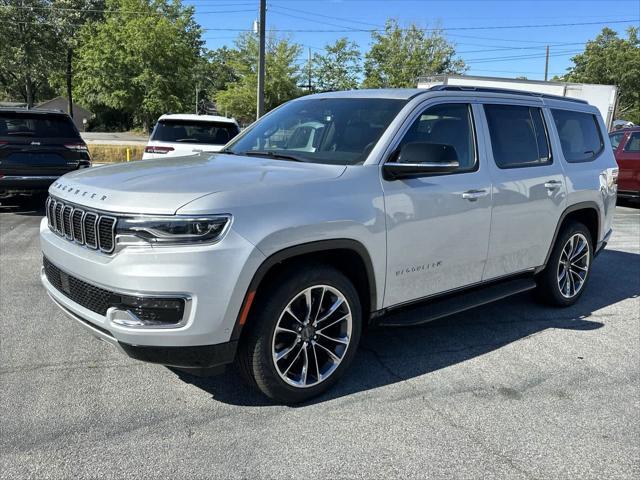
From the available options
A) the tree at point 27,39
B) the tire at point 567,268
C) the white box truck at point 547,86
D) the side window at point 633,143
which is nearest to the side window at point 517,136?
the tire at point 567,268

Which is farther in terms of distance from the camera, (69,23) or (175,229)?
(69,23)

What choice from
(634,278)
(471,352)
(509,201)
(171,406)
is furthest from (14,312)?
(634,278)

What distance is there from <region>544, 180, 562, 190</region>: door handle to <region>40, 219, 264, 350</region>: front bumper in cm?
296

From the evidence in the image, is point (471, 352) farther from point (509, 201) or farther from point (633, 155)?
point (633, 155)

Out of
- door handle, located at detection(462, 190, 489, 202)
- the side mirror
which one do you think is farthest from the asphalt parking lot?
the side mirror

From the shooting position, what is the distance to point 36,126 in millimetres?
8758

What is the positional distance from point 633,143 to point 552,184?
1011 cm

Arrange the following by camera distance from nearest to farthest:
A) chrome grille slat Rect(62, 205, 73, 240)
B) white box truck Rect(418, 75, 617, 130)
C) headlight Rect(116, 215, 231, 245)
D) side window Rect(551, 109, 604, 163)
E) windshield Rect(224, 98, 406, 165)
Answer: headlight Rect(116, 215, 231, 245), chrome grille slat Rect(62, 205, 73, 240), windshield Rect(224, 98, 406, 165), side window Rect(551, 109, 604, 163), white box truck Rect(418, 75, 617, 130)

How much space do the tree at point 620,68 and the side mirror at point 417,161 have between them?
56974 millimetres

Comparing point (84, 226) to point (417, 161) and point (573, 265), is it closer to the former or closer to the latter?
point (417, 161)

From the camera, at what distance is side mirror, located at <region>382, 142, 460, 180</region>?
344 centimetres

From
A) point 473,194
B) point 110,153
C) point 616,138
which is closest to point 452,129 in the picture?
point 473,194

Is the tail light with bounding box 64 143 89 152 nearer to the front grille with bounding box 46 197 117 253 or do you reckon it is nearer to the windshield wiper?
the windshield wiper

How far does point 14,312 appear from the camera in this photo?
4.73 metres
